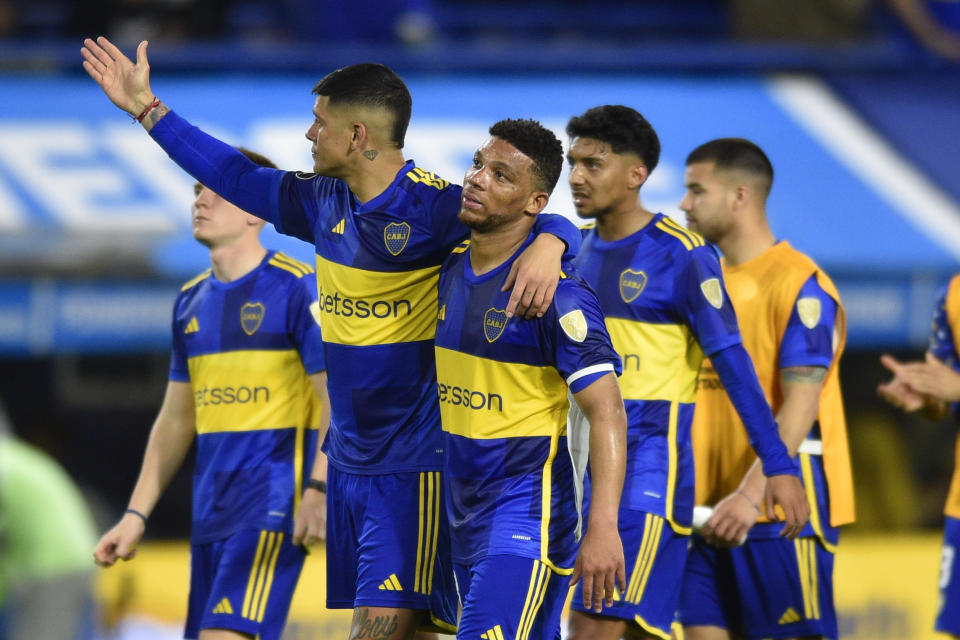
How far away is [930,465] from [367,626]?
7.78 meters

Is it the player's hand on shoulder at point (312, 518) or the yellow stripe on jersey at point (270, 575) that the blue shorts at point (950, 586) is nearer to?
the player's hand on shoulder at point (312, 518)

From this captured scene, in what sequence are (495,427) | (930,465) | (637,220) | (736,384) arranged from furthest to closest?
(930,465) → (637,220) → (736,384) → (495,427)

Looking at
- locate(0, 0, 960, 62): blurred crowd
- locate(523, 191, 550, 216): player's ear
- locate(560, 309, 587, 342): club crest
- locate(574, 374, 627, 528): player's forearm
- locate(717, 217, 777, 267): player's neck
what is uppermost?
locate(0, 0, 960, 62): blurred crowd

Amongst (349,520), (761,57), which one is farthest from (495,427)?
(761,57)

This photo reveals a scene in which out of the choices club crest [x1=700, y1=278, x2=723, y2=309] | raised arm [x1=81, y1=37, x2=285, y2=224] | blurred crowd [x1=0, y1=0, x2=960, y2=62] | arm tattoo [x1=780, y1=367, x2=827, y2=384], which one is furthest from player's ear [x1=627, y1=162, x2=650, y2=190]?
blurred crowd [x1=0, y1=0, x2=960, y2=62]

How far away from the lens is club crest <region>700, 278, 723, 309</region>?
17.9ft

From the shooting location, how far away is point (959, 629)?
612cm

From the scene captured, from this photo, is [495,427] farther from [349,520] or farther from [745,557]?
[745,557]

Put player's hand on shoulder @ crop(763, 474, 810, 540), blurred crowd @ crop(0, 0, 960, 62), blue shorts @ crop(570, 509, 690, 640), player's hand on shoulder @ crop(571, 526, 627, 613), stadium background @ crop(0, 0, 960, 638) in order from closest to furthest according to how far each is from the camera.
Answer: player's hand on shoulder @ crop(571, 526, 627, 613) < player's hand on shoulder @ crop(763, 474, 810, 540) < blue shorts @ crop(570, 509, 690, 640) < stadium background @ crop(0, 0, 960, 638) < blurred crowd @ crop(0, 0, 960, 62)

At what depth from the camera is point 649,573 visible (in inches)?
217

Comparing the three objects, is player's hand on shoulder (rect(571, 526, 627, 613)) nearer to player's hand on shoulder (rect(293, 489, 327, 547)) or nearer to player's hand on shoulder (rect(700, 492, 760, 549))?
player's hand on shoulder (rect(700, 492, 760, 549))

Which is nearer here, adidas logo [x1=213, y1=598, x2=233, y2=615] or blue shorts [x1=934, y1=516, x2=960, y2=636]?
adidas logo [x1=213, y1=598, x2=233, y2=615]

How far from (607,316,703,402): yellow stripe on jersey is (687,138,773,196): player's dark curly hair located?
0.96 meters

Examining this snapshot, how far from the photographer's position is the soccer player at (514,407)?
446 centimetres
